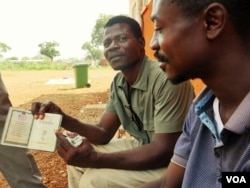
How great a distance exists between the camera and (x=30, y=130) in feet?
7.12

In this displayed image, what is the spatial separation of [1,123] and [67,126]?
0.71m

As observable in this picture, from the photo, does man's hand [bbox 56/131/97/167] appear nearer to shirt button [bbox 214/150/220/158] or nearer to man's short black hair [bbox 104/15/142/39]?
shirt button [bbox 214/150/220/158]

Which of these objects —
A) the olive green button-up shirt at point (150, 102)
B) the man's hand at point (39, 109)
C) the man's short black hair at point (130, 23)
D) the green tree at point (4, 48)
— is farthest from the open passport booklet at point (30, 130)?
the green tree at point (4, 48)

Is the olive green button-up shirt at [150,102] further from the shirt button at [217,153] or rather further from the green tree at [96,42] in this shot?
the green tree at [96,42]

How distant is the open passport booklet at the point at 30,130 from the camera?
6.77 ft

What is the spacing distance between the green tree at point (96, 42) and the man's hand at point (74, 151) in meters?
48.8

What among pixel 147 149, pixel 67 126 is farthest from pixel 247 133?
pixel 67 126

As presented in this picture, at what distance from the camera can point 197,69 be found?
3.64 feet

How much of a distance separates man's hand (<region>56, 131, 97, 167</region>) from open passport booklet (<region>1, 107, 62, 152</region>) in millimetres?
262

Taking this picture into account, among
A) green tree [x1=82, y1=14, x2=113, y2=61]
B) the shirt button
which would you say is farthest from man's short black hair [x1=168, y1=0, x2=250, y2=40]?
green tree [x1=82, y1=14, x2=113, y2=61]

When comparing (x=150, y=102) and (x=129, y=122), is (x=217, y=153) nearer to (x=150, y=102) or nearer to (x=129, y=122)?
(x=150, y=102)

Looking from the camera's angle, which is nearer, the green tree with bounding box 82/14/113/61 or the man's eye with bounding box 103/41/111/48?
the man's eye with bounding box 103/41/111/48

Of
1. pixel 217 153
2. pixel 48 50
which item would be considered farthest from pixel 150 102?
pixel 48 50

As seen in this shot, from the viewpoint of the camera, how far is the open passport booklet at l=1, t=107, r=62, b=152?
2.06 metres
